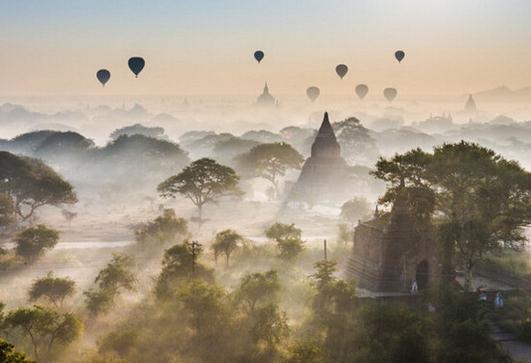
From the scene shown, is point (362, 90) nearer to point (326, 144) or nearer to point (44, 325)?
point (326, 144)

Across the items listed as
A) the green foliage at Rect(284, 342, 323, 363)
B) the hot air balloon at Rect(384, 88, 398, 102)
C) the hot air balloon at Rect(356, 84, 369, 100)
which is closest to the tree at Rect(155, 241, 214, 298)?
the green foliage at Rect(284, 342, 323, 363)

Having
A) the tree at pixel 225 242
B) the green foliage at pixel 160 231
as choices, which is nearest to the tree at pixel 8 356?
→ the tree at pixel 225 242

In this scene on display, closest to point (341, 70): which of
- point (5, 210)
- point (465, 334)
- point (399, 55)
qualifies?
point (399, 55)

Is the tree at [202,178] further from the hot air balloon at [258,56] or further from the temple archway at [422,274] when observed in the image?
the hot air balloon at [258,56]

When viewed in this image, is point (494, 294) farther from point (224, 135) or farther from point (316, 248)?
point (224, 135)

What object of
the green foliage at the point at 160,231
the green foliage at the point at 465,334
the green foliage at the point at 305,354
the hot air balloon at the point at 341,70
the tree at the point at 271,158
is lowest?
the green foliage at the point at 305,354

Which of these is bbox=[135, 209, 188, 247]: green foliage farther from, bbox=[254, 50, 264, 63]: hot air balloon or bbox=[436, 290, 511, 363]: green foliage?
bbox=[254, 50, 264, 63]: hot air balloon

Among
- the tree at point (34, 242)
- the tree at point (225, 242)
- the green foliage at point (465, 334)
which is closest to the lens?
the green foliage at point (465, 334)
